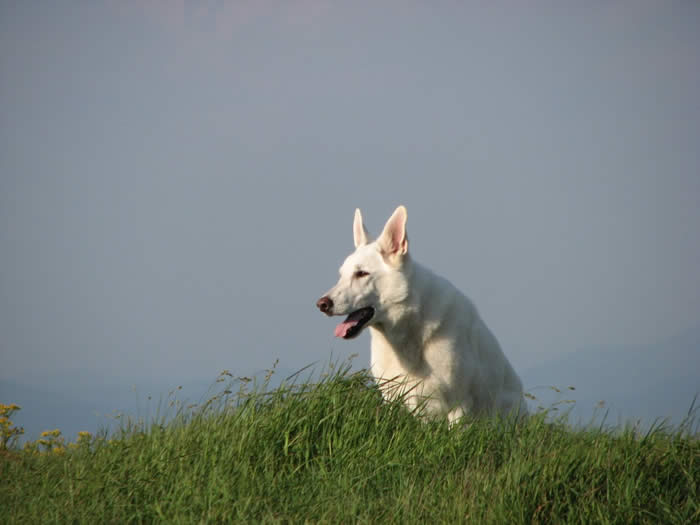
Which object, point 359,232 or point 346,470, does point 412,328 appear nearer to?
point 359,232

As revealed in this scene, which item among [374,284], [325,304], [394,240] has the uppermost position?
[394,240]

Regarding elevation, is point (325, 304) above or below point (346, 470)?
above

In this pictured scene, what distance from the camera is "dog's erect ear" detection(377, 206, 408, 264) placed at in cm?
738

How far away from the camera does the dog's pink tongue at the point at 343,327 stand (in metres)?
7.48

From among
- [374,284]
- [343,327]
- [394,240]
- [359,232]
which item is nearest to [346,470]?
[343,327]

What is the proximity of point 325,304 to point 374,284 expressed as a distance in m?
0.59

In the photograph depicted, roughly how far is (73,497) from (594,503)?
4214 mm

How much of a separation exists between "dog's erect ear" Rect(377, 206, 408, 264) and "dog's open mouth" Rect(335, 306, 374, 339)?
0.62m

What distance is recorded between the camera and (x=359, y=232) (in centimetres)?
807

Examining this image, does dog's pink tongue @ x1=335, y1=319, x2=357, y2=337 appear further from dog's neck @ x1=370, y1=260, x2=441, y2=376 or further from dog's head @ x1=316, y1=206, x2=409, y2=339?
dog's neck @ x1=370, y1=260, x2=441, y2=376

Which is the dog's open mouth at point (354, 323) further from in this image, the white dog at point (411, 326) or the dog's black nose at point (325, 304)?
the dog's black nose at point (325, 304)

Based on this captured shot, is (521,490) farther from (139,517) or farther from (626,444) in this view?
(139,517)

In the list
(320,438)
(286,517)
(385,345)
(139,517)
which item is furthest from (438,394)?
(139,517)

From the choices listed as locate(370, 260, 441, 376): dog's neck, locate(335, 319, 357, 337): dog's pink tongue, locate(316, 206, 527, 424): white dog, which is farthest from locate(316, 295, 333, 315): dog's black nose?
locate(370, 260, 441, 376): dog's neck
